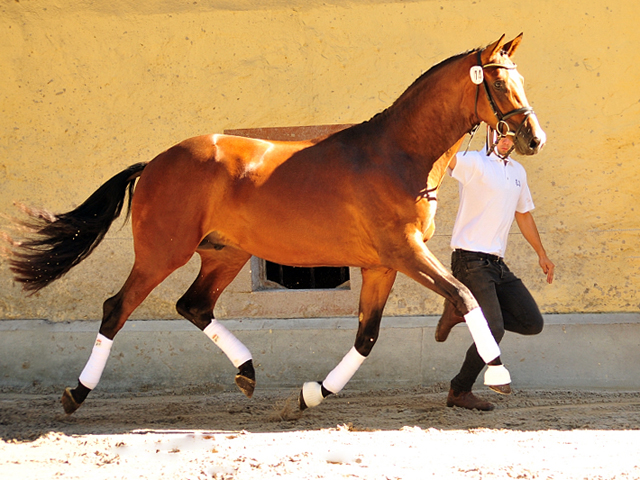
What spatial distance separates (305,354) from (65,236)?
1988 mm

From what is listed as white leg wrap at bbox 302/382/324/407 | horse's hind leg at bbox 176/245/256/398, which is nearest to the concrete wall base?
horse's hind leg at bbox 176/245/256/398

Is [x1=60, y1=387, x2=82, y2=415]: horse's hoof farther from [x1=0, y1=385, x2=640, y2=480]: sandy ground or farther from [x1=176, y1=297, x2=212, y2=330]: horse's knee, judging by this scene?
[x1=176, y1=297, x2=212, y2=330]: horse's knee

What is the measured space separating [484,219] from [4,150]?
3.92 metres

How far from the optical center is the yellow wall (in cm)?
519

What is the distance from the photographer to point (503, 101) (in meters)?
3.57

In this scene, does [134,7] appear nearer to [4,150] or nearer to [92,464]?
[4,150]

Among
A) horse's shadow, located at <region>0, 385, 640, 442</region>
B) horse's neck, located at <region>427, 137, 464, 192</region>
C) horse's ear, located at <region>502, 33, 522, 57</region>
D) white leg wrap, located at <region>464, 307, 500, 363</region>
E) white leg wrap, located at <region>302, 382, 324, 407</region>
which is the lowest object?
horse's shadow, located at <region>0, 385, 640, 442</region>

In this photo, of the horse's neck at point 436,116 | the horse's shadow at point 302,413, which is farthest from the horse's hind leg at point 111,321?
the horse's neck at point 436,116

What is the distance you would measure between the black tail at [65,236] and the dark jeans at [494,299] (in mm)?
2258

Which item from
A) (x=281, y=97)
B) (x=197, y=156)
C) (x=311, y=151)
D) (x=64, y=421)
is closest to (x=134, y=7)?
(x=281, y=97)

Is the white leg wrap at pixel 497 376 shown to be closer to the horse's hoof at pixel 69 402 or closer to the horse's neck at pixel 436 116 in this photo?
the horse's neck at pixel 436 116

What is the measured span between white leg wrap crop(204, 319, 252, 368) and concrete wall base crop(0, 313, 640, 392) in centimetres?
85

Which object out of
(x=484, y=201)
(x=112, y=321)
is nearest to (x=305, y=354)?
(x=112, y=321)

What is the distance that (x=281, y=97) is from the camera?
5.43 meters
